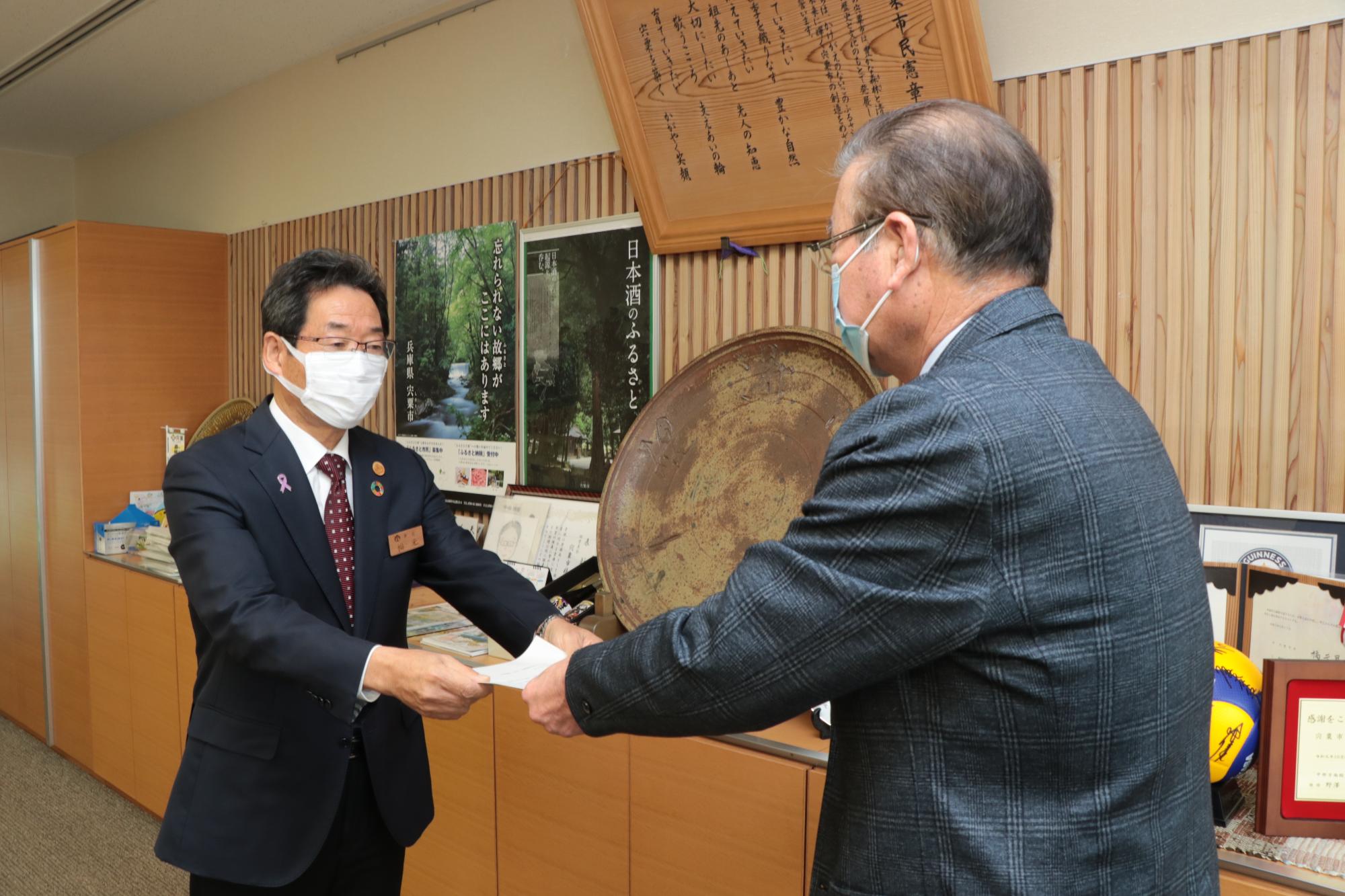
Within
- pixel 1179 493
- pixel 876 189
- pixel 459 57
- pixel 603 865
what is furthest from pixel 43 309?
pixel 1179 493

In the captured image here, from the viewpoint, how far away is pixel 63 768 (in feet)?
13.8

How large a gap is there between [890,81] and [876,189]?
1.09m

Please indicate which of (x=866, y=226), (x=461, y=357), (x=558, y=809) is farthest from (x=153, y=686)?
(x=866, y=226)

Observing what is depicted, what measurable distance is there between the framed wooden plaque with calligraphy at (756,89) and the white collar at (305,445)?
1114 mm

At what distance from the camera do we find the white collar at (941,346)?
102cm

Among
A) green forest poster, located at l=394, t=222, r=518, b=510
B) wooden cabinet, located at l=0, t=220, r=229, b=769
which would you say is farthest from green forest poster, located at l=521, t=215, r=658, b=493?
wooden cabinet, located at l=0, t=220, r=229, b=769

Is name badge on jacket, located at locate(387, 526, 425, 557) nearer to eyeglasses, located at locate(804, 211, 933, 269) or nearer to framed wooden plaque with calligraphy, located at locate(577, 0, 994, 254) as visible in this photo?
eyeglasses, located at locate(804, 211, 933, 269)

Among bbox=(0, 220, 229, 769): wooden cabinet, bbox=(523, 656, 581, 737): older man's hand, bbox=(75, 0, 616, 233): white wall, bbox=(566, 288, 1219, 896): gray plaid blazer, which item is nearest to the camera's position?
bbox=(566, 288, 1219, 896): gray plaid blazer

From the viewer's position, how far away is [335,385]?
1.77 metres

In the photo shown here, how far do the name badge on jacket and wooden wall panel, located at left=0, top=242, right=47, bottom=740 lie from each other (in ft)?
11.2

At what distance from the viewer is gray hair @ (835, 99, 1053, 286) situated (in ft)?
3.29

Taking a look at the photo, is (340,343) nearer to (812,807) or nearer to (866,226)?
(866,226)

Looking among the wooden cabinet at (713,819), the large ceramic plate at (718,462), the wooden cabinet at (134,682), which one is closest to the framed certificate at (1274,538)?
the large ceramic plate at (718,462)

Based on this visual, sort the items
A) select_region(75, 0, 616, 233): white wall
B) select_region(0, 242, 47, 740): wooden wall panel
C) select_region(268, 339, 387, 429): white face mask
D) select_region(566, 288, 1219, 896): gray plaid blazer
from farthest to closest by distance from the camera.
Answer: select_region(0, 242, 47, 740): wooden wall panel < select_region(75, 0, 616, 233): white wall < select_region(268, 339, 387, 429): white face mask < select_region(566, 288, 1219, 896): gray plaid blazer
